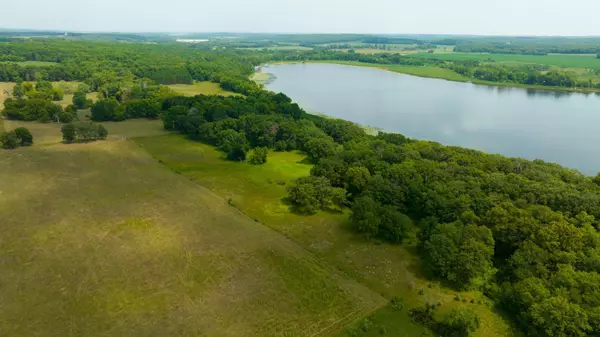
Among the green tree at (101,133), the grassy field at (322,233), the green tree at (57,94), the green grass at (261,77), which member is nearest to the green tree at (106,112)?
the green tree at (101,133)

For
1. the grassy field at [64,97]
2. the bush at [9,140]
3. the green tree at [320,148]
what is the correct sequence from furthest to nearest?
the grassy field at [64,97]
the bush at [9,140]
the green tree at [320,148]

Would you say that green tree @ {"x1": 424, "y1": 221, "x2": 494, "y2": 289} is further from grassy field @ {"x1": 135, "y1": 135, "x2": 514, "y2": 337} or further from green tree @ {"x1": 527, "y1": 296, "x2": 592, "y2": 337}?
green tree @ {"x1": 527, "y1": 296, "x2": 592, "y2": 337}

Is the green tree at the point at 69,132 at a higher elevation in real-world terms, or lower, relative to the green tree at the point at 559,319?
higher

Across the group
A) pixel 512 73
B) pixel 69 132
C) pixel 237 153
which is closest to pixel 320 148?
pixel 237 153

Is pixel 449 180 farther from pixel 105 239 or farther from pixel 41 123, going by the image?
pixel 41 123

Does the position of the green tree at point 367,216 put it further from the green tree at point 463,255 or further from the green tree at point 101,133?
the green tree at point 101,133

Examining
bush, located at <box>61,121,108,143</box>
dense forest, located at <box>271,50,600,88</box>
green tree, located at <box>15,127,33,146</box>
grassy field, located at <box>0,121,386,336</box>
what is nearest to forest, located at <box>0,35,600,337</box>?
bush, located at <box>61,121,108,143</box>

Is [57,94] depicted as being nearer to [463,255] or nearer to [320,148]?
[320,148]

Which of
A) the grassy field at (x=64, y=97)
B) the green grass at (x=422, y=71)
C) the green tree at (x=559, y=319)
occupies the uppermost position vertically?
the green grass at (x=422, y=71)
